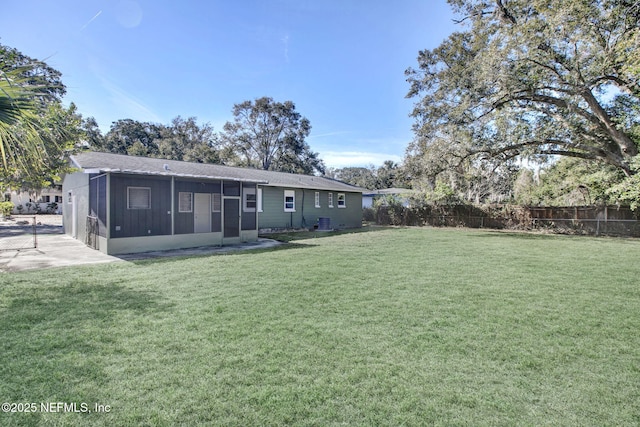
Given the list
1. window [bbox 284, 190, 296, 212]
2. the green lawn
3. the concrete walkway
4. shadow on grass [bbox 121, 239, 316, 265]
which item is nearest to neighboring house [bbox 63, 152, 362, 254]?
the concrete walkway

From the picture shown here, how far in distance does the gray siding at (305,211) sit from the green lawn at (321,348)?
997 centimetres

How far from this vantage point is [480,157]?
17.6 meters

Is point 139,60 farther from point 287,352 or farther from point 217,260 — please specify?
point 287,352

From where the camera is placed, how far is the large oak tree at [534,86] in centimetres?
1217

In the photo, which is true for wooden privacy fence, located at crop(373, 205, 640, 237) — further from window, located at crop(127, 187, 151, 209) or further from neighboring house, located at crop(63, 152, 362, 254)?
window, located at crop(127, 187, 151, 209)

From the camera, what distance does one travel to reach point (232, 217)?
40.3 feet

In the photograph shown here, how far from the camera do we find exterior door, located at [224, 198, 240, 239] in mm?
12180

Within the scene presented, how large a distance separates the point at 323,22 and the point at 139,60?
323 inches

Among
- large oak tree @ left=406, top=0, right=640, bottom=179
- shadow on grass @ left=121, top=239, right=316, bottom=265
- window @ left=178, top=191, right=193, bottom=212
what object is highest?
large oak tree @ left=406, top=0, right=640, bottom=179

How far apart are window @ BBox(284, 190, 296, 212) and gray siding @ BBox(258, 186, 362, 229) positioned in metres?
0.17

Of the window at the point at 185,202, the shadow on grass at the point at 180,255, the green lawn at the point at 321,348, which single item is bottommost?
the green lawn at the point at 321,348

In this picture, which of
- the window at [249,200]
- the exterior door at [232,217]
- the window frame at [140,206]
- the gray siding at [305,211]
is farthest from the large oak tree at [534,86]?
the window frame at [140,206]

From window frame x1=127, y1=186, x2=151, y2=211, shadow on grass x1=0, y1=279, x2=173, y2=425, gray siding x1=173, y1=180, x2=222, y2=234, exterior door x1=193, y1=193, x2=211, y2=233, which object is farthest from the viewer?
exterior door x1=193, y1=193, x2=211, y2=233

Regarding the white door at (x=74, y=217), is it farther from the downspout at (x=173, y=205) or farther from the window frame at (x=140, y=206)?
the downspout at (x=173, y=205)
